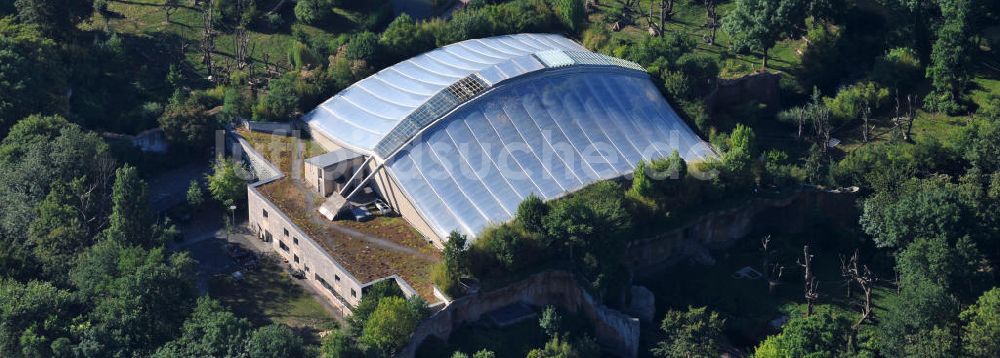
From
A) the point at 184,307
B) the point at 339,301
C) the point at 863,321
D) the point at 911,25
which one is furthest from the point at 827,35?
the point at 184,307

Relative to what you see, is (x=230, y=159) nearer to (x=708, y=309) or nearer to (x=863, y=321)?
(x=708, y=309)

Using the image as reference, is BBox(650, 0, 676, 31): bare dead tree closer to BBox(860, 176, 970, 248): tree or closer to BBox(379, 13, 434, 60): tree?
BBox(379, 13, 434, 60): tree

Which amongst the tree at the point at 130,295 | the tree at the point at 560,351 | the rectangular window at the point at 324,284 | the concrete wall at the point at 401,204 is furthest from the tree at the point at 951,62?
the tree at the point at 130,295

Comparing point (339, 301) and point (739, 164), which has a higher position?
point (739, 164)

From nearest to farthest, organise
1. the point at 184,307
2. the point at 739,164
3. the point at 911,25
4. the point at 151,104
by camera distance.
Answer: the point at 184,307 → the point at 739,164 → the point at 151,104 → the point at 911,25

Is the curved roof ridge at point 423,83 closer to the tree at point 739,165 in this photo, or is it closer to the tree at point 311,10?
the tree at point 739,165

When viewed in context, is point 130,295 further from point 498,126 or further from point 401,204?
point 498,126

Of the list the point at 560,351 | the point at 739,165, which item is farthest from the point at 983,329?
the point at 560,351
